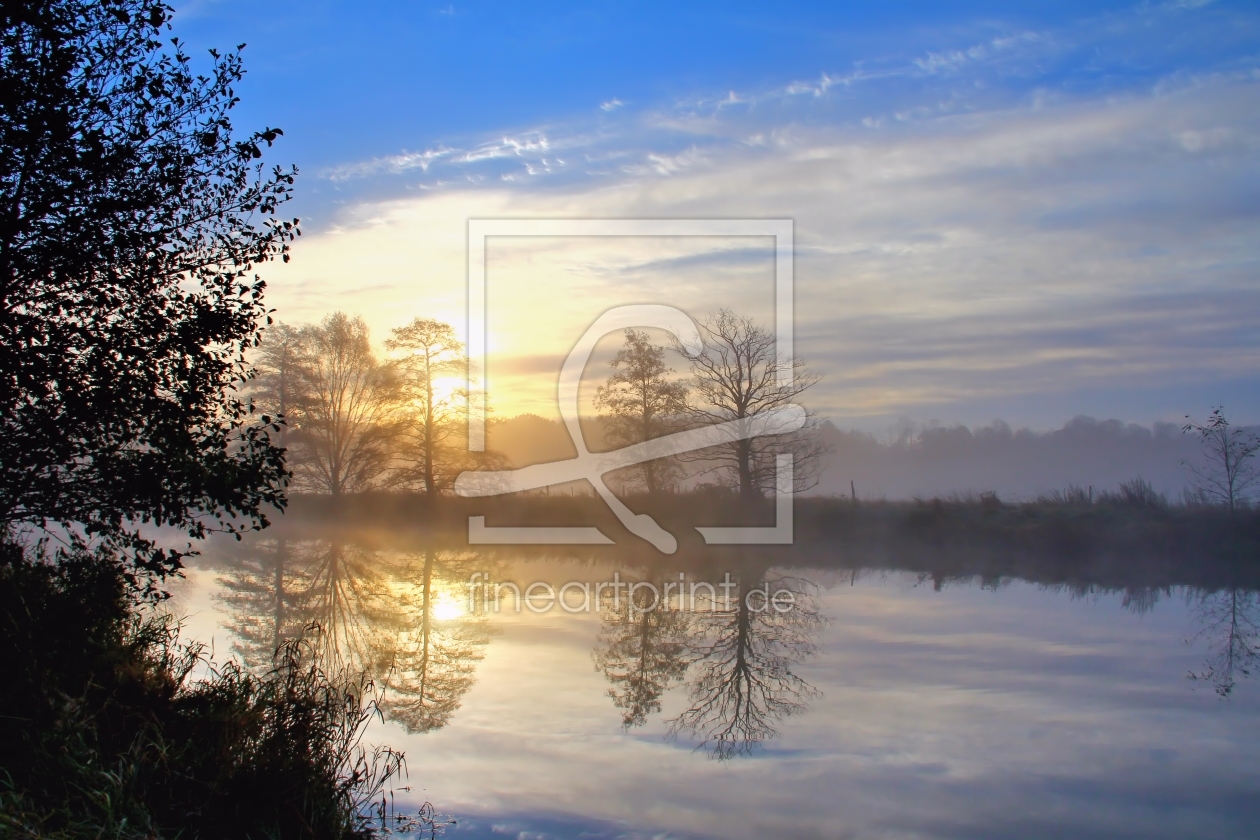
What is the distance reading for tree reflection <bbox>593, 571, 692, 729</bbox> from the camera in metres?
11.4

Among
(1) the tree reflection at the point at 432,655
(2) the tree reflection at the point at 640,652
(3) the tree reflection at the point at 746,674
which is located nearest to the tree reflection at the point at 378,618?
(1) the tree reflection at the point at 432,655

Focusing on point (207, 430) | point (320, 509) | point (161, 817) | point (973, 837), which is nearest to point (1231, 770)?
point (973, 837)

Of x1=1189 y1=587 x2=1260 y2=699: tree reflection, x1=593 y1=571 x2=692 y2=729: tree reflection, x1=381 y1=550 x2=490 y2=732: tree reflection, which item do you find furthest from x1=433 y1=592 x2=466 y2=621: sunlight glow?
x1=1189 y1=587 x2=1260 y2=699: tree reflection

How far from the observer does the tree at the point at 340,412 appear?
3531cm

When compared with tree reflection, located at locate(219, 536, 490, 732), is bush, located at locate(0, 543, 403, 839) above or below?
above

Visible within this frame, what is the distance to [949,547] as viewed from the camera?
27.4 meters

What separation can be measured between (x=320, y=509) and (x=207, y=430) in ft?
103

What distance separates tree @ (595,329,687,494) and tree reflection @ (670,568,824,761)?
1391cm

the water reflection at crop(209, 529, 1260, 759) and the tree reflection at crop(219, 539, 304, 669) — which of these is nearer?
the water reflection at crop(209, 529, 1260, 759)

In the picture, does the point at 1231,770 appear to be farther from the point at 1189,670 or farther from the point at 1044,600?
the point at 1044,600

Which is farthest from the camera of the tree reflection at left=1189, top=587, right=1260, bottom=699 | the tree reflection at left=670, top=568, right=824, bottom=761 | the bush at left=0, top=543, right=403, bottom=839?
the tree reflection at left=1189, top=587, right=1260, bottom=699

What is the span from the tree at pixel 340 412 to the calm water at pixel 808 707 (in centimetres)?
1494

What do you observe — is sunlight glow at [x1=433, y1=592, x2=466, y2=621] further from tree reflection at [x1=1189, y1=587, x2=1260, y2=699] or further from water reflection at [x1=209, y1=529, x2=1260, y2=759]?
tree reflection at [x1=1189, y1=587, x2=1260, y2=699]

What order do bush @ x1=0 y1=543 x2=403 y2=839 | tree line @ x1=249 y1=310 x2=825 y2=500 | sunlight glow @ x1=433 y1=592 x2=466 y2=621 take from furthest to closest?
1. tree line @ x1=249 y1=310 x2=825 y2=500
2. sunlight glow @ x1=433 y1=592 x2=466 y2=621
3. bush @ x1=0 y1=543 x2=403 y2=839
